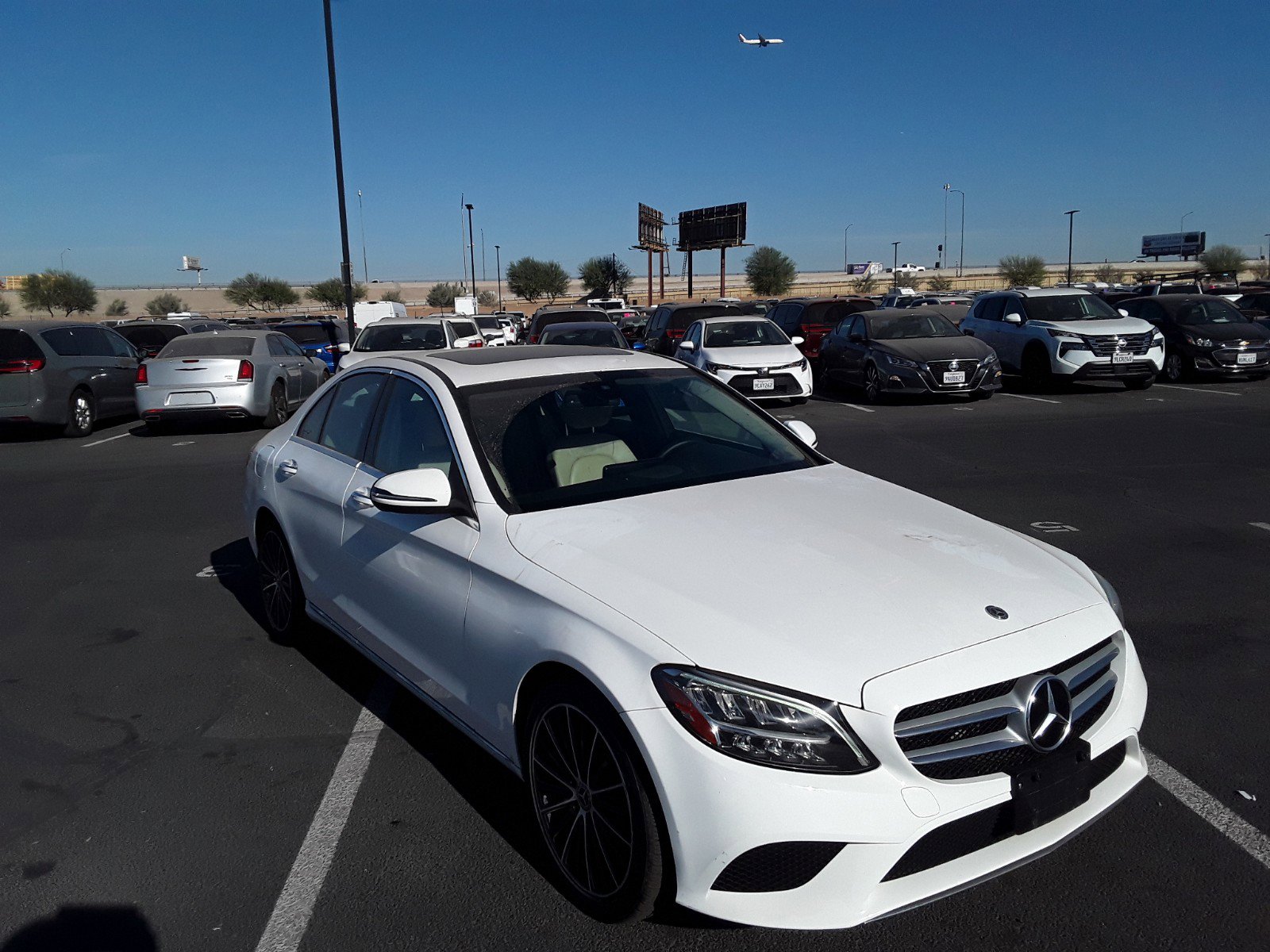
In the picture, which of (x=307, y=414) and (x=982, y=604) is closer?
(x=982, y=604)

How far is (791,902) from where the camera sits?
7.74 ft

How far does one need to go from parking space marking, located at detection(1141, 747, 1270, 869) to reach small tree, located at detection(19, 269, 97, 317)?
305 ft

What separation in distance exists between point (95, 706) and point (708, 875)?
330cm

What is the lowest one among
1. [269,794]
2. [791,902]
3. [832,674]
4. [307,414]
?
[269,794]

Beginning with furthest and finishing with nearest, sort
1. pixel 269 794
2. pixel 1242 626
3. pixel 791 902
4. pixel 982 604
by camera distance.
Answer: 1. pixel 1242 626
2. pixel 269 794
3. pixel 982 604
4. pixel 791 902

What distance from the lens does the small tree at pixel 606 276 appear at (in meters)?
87.7

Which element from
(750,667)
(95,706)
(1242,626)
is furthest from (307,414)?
(1242,626)

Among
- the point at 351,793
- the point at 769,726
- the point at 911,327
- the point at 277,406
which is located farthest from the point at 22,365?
the point at 769,726

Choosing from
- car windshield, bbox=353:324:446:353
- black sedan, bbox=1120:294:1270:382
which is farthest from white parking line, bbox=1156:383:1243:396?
car windshield, bbox=353:324:446:353

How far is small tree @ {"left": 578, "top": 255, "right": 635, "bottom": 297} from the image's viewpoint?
288ft

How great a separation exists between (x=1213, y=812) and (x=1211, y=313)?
17.9 m

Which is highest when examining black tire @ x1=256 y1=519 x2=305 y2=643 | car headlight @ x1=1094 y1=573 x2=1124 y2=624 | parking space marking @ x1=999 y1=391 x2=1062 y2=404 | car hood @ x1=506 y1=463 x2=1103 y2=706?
car hood @ x1=506 y1=463 x2=1103 y2=706

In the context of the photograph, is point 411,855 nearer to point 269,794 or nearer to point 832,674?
point 269,794

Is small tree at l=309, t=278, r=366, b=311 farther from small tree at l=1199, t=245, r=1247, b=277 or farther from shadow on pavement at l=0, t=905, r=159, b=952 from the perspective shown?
shadow on pavement at l=0, t=905, r=159, b=952
